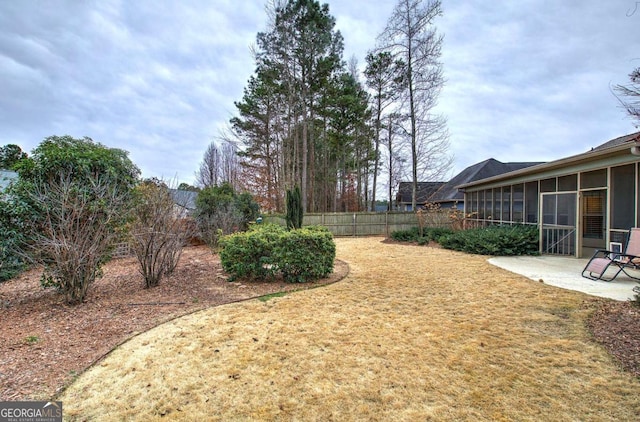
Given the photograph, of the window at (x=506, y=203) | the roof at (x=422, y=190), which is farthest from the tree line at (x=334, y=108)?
the roof at (x=422, y=190)

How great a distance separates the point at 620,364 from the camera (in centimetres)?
229

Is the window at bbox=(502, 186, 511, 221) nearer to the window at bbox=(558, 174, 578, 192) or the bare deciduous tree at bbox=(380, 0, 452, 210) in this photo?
the window at bbox=(558, 174, 578, 192)

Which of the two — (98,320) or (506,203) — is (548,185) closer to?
(506,203)

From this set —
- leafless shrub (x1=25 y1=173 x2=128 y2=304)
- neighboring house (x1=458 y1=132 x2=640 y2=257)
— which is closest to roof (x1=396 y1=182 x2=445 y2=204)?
neighboring house (x1=458 y1=132 x2=640 y2=257)

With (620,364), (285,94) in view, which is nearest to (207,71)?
(285,94)

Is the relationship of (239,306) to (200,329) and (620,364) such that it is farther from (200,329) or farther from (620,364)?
(620,364)

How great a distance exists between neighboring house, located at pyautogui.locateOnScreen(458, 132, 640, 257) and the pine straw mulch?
6.10 meters

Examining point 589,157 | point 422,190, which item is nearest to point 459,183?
point 422,190

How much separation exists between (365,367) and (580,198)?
8.02 m

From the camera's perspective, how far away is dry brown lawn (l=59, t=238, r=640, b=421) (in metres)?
1.81

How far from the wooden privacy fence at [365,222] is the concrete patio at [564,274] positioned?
6.95 metres

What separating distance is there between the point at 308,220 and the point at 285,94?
673 centimetres

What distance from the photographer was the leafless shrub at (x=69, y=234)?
373 centimetres

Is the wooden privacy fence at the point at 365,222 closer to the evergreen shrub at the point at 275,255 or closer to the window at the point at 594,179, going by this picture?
the window at the point at 594,179
